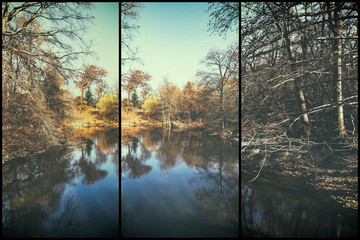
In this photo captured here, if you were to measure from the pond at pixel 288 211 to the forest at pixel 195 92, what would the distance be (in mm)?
776

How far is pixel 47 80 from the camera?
1962 millimetres

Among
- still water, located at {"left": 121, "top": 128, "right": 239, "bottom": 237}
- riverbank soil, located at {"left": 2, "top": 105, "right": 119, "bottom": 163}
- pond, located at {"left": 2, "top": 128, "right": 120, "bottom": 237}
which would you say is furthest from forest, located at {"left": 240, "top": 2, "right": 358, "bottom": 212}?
riverbank soil, located at {"left": 2, "top": 105, "right": 119, "bottom": 163}

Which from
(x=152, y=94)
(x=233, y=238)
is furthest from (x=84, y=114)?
(x=233, y=238)

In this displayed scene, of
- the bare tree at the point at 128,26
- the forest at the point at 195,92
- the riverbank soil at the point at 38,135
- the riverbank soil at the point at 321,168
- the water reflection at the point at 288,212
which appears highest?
the bare tree at the point at 128,26

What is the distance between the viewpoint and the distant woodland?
1.85m

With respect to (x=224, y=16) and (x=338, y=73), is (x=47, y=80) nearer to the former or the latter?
(x=224, y=16)

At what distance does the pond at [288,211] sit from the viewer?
1732 millimetres

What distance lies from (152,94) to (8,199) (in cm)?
225

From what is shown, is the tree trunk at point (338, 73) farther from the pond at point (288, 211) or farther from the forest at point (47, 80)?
the forest at point (47, 80)

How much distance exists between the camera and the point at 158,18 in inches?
84.3

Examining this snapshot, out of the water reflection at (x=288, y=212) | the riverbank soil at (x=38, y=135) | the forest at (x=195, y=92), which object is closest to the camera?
the water reflection at (x=288, y=212)

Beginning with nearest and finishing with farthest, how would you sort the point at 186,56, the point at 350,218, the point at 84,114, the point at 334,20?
1. the point at 350,218
2. the point at 334,20
3. the point at 84,114
4. the point at 186,56

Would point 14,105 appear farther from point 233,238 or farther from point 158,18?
point 233,238

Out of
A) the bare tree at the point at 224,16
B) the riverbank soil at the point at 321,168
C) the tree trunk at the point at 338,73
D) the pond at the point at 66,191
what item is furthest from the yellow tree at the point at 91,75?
the tree trunk at the point at 338,73
